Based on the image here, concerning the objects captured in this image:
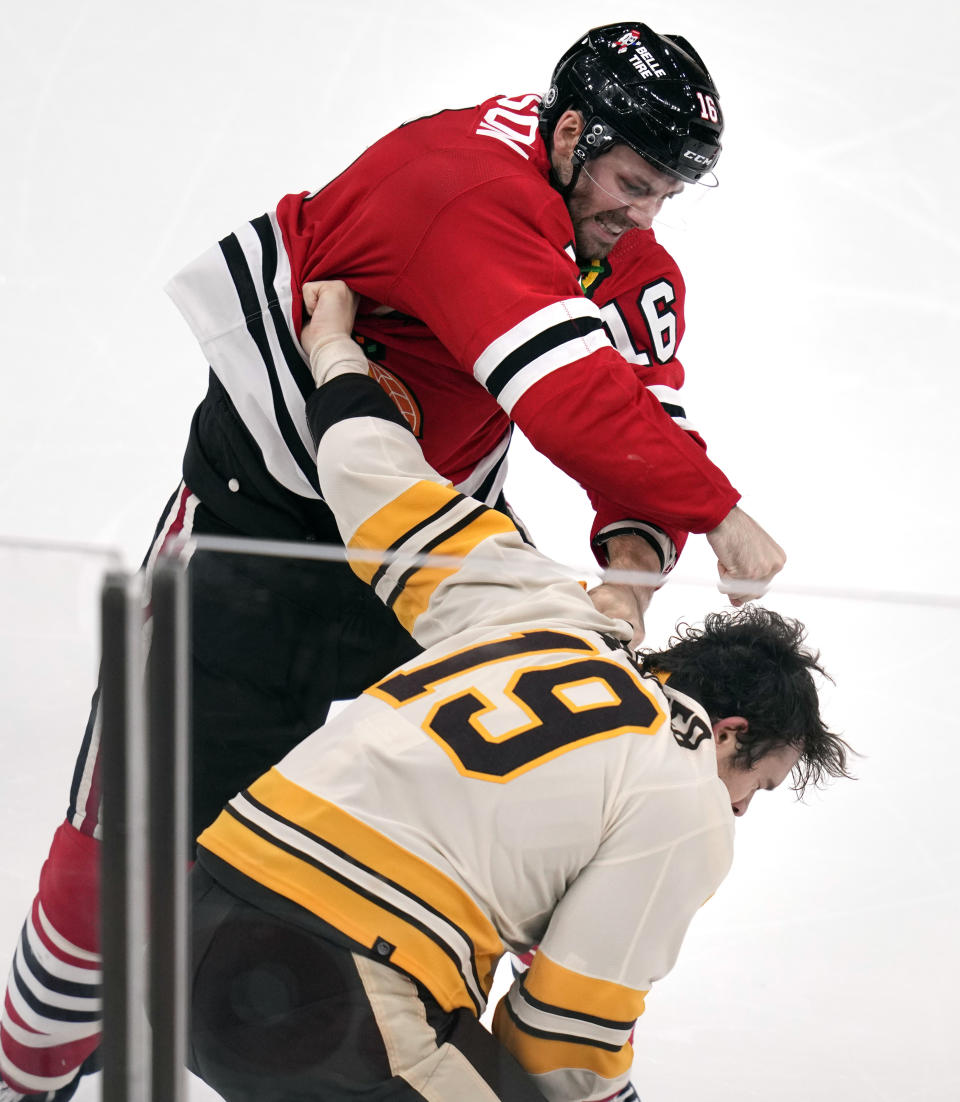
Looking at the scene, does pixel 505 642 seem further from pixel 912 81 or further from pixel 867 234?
pixel 912 81

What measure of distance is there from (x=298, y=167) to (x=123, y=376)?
0.57 m

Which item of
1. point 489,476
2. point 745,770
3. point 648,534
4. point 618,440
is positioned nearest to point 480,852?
point 745,770

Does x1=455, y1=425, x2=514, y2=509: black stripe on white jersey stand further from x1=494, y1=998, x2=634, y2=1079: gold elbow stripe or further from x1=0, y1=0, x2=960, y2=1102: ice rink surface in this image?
x1=494, y1=998, x2=634, y2=1079: gold elbow stripe

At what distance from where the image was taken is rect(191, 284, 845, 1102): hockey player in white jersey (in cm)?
84

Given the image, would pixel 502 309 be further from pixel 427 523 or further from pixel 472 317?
pixel 427 523

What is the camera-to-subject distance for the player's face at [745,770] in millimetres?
944

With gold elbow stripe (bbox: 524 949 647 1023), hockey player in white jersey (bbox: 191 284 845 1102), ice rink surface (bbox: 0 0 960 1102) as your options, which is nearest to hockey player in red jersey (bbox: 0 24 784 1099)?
hockey player in white jersey (bbox: 191 284 845 1102)

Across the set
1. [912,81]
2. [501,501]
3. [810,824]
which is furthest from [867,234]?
[810,824]

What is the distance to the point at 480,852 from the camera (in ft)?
2.84

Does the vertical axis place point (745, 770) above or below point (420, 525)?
below

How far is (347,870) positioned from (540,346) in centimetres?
52

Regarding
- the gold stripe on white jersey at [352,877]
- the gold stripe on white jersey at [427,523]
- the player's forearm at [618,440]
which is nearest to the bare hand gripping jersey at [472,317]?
the player's forearm at [618,440]

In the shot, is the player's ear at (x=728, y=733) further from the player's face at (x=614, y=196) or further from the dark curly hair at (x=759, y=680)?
the player's face at (x=614, y=196)

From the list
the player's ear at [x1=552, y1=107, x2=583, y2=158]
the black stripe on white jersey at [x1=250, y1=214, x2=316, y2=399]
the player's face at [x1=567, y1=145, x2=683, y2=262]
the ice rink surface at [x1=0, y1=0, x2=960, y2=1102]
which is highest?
the player's ear at [x1=552, y1=107, x2=583, y2=158]
